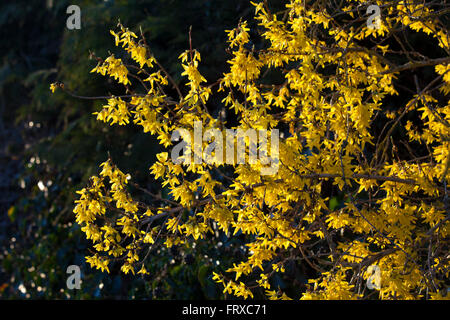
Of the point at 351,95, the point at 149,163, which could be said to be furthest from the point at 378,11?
the point at 149,163

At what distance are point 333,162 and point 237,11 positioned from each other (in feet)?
8.80

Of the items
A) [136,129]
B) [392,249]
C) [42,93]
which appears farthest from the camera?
[42,93]

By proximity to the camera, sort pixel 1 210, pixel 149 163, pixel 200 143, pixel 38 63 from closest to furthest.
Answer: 1. pixel 200 143
2. pixel 149 163
3. pixel 1 210
4. pixel 38 63

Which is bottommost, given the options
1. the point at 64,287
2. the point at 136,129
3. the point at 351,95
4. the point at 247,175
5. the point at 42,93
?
the point at 64,287

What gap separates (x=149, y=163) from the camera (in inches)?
202

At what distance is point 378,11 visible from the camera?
117 inches

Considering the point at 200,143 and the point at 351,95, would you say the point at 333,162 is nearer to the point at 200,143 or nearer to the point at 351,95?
the point at 351,95

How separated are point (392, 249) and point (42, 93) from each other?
506 centimetres

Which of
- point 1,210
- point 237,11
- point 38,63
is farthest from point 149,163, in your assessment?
point 38,63

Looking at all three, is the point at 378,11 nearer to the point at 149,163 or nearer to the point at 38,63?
the point at 149,163

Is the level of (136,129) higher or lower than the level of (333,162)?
higher

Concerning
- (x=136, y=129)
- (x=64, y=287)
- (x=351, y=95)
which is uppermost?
(x=136, y=129)
